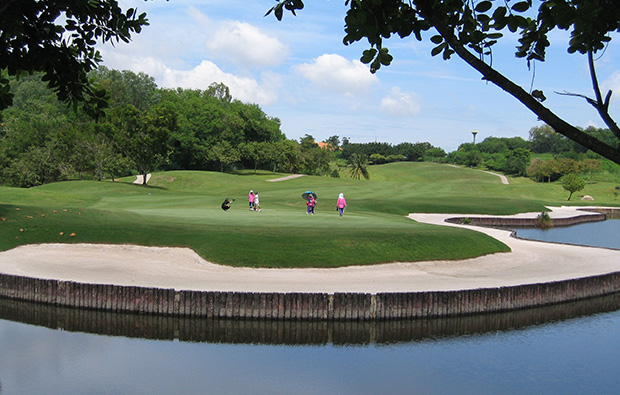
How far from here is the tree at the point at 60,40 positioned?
28.1 feet

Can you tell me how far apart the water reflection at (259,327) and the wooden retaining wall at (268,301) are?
21 cm

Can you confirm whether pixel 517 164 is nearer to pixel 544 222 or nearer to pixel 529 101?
pixel 544 222

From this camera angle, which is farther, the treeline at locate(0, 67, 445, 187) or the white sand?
the treeline at locate(0, 67, 445, 187)

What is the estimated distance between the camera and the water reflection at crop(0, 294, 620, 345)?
1698cm

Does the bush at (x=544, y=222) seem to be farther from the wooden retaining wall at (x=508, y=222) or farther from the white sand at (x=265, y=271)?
the white sand at (x=265, y=271)

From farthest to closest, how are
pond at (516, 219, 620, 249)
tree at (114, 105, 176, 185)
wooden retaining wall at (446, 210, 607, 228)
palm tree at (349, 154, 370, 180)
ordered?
palm tree at (349, 154, 370, 180)
tree at (114, 105, 176, 185)
wooden retaining wall at (446, 210, 607, 228)
pond at (516, 219, 620, 249)

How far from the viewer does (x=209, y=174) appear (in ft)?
291

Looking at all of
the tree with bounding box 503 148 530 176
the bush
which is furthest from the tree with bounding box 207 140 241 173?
the tree with bounding box 503 148 530 176

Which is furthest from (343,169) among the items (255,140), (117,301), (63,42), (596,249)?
(63,42)

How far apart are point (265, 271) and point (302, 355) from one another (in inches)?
246

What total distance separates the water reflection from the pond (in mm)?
24937

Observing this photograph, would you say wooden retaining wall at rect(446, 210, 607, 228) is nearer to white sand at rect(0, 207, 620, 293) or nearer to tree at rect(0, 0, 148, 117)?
white sand at rect(0, 207, 620, 293)

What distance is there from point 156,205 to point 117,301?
3169 cm

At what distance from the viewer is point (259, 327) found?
57.4 ft
